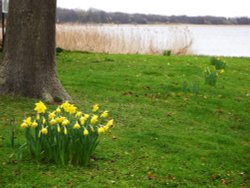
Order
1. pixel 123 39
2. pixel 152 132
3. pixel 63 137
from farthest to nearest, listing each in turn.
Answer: pixel 123 39
pixel 152 132
pixel 63 137

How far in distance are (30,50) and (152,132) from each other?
2.08 meters

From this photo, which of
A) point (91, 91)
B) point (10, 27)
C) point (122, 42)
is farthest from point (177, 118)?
point (122, 42)

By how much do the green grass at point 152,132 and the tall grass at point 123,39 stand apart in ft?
16.6

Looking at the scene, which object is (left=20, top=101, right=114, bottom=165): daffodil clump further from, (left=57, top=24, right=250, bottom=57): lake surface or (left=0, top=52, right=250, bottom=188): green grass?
(left=57, top=24, right=250, bottom=57): lake surface

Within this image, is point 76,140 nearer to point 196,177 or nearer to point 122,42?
point 196,177

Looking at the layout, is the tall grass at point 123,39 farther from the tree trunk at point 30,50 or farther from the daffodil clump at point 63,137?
the daffodil clump at point 63,137

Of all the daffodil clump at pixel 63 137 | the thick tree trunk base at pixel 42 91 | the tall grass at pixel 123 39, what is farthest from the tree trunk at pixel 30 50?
the tall grass at pixel 123 39

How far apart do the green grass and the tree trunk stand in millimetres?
230

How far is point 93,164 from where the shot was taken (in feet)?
15.7

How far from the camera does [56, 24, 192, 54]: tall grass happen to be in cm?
1603

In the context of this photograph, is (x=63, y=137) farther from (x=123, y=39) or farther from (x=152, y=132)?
(x=123, y=39)

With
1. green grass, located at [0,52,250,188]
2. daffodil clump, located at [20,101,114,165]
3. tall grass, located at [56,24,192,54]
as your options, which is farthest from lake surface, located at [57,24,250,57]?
daffodil clump, located at [20,101,114,165]

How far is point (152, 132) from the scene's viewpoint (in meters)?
5.98

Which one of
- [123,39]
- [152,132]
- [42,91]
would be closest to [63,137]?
[152,132]
